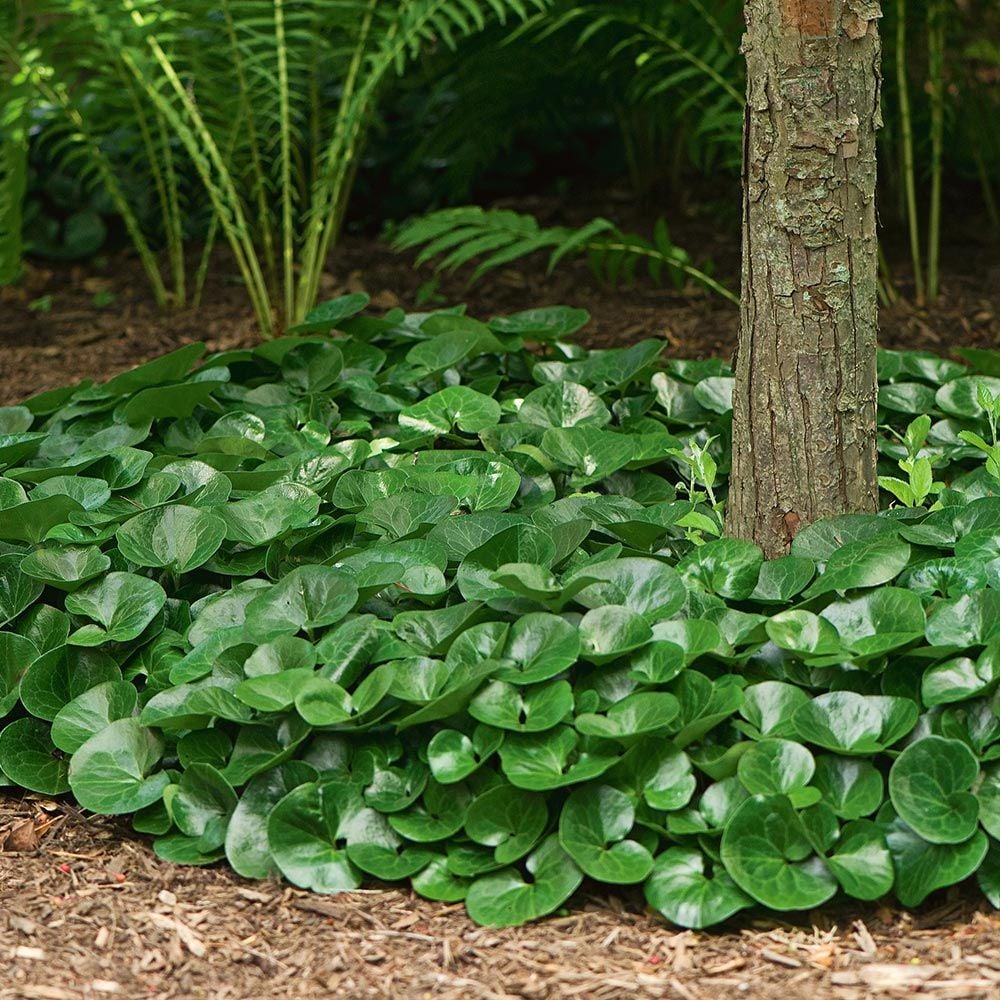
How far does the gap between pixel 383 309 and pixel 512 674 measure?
273 cm

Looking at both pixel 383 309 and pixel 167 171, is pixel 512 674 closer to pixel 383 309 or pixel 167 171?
pixel 383 309

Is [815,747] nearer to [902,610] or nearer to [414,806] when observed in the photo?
[902,610]

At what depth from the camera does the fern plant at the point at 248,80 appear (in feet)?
12.4

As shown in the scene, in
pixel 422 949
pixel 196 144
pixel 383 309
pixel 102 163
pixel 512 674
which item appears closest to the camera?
pixel 422 949

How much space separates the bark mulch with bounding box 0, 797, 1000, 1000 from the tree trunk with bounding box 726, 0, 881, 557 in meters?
0.76

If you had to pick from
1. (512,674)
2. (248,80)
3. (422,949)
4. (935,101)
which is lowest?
(422,949)

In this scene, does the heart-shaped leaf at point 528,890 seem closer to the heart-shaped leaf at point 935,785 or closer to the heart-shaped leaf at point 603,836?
the heart-shaped leaf at point 603,836

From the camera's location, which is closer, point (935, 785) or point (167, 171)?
point (935, 785)

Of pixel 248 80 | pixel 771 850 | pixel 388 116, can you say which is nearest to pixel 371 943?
pixel 771 850

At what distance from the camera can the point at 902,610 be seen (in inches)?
75.1

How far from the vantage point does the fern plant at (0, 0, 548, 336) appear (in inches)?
149

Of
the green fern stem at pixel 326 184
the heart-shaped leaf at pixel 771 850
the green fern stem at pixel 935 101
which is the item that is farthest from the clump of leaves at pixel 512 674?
the green fern stem at pixel 935 101

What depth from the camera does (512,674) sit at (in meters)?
1.88

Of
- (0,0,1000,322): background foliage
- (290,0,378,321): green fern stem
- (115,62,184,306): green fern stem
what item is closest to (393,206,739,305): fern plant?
(0,0,1000,322): background foliage
